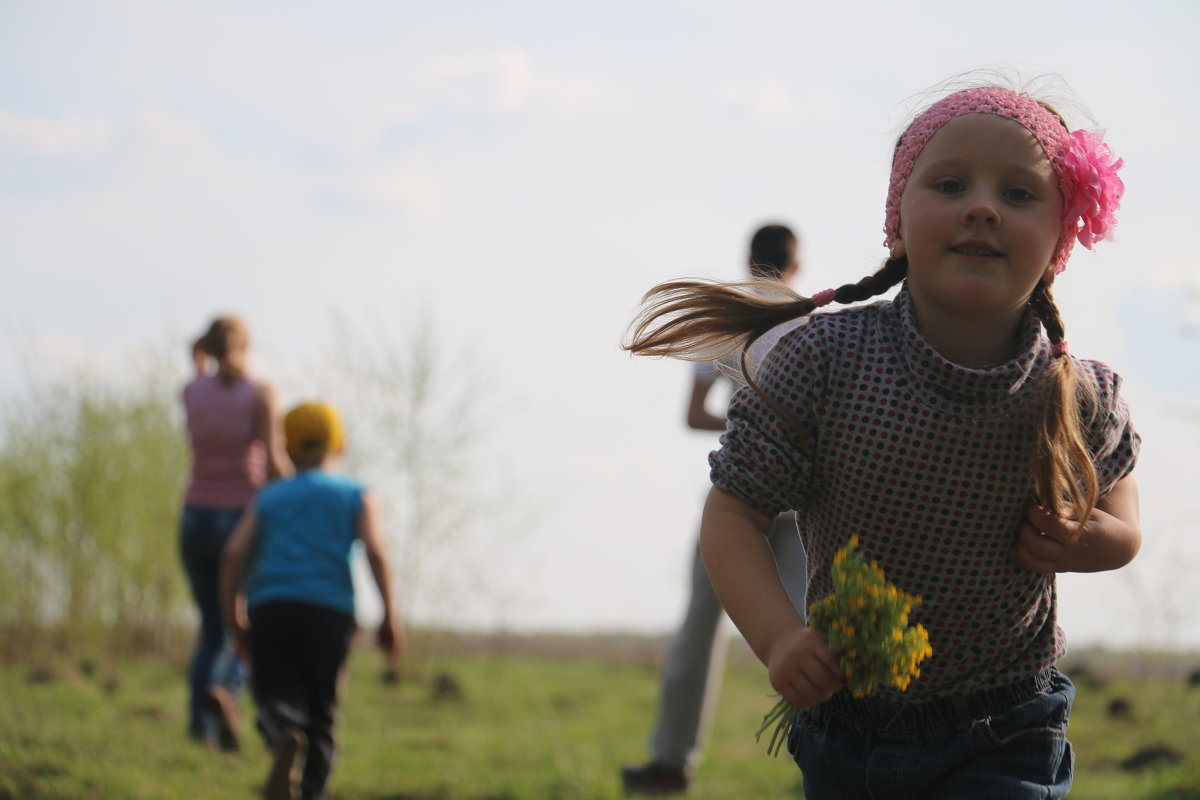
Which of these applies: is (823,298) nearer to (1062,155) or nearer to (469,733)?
(1062,155)

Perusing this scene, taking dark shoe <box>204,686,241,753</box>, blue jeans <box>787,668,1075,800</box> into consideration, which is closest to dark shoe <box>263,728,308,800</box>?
dark shoe <box>204,686,241,753</box>

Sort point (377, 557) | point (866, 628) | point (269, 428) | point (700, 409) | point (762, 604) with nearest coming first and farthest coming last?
point (866, 628) → point (762, 604) → point (700, 409) → point (377, 557) → point (269, 428)

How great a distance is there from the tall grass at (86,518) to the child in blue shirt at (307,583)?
5.87 metres

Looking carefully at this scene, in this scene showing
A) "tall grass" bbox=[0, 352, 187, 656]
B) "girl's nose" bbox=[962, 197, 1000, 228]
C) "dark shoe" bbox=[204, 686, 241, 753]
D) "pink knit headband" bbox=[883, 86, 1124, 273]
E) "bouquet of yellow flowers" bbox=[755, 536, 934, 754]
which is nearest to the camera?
"bouquet of yellow flowers" bbox=[755, 536, 934, 754]

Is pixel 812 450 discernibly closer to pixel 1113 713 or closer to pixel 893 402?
pixel 893 402

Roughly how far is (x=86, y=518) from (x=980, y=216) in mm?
9808

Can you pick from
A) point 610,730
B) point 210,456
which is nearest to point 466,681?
point 610,730

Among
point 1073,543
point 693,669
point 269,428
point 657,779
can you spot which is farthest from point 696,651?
point 1073,543

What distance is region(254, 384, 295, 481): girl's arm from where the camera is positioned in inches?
283

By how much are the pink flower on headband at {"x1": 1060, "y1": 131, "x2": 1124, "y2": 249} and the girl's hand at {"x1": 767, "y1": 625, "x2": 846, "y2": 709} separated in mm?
970

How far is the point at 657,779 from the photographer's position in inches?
222

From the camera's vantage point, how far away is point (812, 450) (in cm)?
257

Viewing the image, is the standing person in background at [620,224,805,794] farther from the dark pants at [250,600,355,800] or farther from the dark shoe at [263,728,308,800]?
the dark shoe at [263,728,308,800]

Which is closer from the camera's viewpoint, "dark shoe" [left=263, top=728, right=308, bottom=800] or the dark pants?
"dark shoe" [left=263, top=728, right=308, bottom=800]
